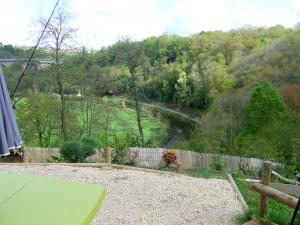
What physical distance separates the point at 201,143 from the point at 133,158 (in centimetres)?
697

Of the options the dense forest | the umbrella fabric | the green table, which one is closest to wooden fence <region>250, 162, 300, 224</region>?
the green table

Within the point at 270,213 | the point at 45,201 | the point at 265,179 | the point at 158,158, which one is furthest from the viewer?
the point at 158,158

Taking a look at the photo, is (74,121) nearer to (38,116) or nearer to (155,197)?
(38,116)

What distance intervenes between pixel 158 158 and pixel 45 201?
10.8 m

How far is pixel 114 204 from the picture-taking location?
7.01 meters

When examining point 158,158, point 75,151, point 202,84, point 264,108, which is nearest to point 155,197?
point 75,151

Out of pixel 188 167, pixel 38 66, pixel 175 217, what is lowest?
pixel 188 167

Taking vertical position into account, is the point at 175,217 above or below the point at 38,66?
below

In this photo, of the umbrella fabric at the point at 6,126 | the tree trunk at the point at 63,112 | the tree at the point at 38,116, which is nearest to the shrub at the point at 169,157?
the tree trunk at the point at 63,112

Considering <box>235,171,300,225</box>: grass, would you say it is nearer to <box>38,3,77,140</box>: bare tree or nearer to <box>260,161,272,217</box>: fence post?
<box>260,161,272,217</box>: fence post

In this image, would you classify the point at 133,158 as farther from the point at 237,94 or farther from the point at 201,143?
the point at 237,94

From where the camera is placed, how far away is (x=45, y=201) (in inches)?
132

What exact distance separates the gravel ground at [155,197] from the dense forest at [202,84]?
445cm

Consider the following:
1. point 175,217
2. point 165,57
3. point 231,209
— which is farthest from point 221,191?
point 165,57
